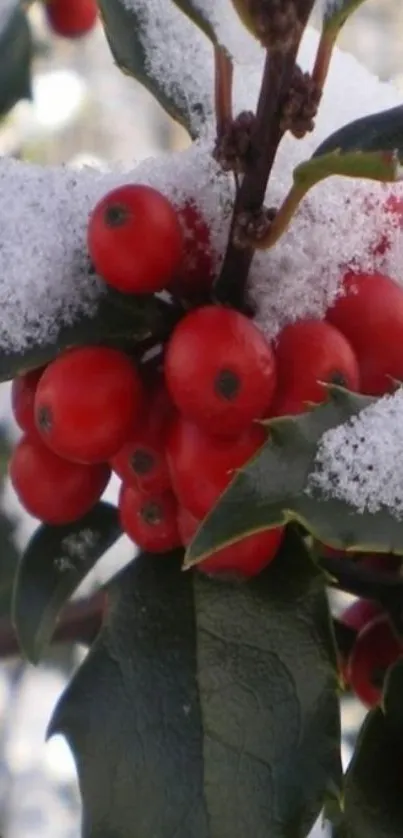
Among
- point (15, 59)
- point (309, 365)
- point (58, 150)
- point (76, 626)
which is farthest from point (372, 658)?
point (58, 150)

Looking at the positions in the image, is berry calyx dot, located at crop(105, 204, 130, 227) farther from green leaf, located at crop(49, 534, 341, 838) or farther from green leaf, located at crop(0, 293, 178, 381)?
green leaf, located at crop(49, 534, 341, 838)

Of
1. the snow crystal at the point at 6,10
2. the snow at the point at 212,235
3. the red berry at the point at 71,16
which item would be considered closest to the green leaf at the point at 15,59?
the snow crystal at the point at 6,10

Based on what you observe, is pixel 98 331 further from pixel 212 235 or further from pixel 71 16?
pixel 71 16

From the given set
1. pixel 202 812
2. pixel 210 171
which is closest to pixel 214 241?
pixel 210 171

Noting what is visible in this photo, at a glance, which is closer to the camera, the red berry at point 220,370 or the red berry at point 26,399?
the red berry at point 220,370

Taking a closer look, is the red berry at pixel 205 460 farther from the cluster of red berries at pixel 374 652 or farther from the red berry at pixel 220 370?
the cluster of red berries at pixel 374 652

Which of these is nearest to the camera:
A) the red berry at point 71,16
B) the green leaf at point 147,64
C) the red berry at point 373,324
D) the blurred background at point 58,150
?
the red berry at point 373,324

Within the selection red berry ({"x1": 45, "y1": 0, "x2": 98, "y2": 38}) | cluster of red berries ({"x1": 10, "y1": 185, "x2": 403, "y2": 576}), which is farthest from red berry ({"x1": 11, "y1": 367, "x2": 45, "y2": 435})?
red berry ({"x1": 45, "y1": 0, "x2": 98, "y2": 38})

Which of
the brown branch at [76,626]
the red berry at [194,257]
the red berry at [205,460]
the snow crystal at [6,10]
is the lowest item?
the brown branch at [76,626]
